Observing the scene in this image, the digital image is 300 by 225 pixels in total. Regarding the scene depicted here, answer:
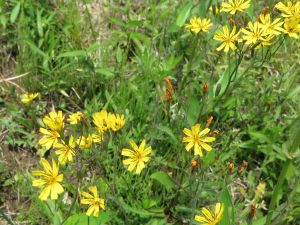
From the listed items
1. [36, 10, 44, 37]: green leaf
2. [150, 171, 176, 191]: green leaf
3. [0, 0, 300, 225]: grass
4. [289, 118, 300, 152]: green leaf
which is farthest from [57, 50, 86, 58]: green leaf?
[289, 118, 300, 152]: green leaf

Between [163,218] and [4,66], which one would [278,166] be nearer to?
[163,218]

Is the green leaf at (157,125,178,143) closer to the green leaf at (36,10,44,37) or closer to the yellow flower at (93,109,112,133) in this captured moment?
the yellow flower at (93,109,112,133)

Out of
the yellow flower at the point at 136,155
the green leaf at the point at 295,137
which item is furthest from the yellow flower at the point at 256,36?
the yellow flower at the point at 136,155

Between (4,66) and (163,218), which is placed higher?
(4,66)

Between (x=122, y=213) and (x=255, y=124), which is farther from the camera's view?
(x=255, y=124)

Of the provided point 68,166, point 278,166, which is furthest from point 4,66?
point 278,166

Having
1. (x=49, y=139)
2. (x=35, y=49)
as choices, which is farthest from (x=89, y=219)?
(x=35, y=49)

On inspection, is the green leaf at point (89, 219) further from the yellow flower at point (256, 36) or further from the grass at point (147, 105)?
the yellow flower at point (256, 36)
